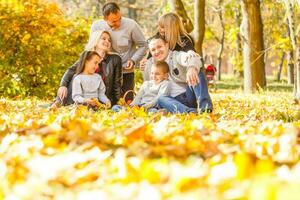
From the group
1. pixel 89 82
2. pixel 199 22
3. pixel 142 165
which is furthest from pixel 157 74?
pixel 199 22

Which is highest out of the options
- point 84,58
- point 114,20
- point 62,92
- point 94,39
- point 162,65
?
point 114,20

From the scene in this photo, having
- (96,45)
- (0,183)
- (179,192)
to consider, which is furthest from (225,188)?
(96,45)

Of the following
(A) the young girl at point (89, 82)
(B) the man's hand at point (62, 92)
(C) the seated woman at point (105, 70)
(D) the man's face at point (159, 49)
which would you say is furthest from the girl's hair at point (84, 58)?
(D) the man's face at point (159, 49)

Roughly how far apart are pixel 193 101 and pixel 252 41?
10384mm

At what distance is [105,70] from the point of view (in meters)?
8.53

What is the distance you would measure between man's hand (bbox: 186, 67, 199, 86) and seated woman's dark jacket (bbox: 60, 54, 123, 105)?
1.66 metres

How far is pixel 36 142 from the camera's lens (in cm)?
312

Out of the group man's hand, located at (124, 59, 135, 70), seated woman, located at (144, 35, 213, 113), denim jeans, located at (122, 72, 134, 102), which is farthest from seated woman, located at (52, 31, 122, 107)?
seated woman, located at (144, 35, 213, 113)

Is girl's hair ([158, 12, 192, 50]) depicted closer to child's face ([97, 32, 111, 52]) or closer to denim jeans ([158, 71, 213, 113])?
denim jeans ([158, 71, 213, 113])

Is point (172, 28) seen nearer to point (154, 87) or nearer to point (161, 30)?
point (161, 30)

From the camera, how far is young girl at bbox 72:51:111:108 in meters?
8.23

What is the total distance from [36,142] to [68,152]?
0.32m

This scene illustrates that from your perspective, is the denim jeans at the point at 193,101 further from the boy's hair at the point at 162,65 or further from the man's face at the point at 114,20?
the man's face at the point at 114,20

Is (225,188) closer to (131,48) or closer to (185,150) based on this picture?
(185,150)
